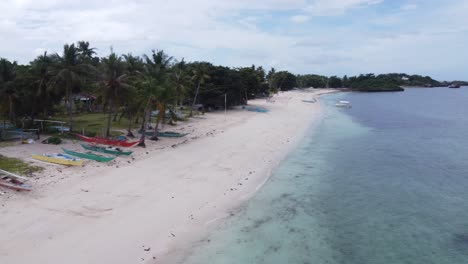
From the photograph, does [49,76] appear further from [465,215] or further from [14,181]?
[465,215]

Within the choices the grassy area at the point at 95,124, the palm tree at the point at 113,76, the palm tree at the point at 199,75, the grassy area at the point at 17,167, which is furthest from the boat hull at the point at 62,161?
the palm tree at the point at 199,75

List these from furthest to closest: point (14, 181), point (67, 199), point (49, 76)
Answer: point (49, 76), point (14, 181), point (67, 199)

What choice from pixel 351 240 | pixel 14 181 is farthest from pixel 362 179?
pixel 14 181

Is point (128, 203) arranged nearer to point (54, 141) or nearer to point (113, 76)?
point (54, 141)

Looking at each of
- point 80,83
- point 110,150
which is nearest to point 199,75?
point 80,83

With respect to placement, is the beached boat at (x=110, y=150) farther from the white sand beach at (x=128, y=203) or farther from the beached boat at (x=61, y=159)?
the beached boat at (x=61, y=159)
